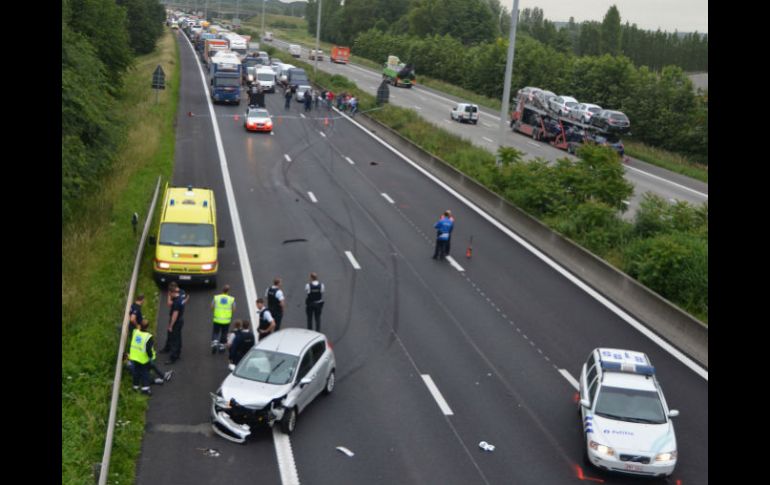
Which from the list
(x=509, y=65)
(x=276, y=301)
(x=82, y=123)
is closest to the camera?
(x=276, y=301)

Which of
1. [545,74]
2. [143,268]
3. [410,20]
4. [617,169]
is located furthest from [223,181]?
[410,20]

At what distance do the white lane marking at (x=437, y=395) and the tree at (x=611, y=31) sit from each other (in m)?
151

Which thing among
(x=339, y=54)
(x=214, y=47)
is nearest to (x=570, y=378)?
(x=214, y=47)

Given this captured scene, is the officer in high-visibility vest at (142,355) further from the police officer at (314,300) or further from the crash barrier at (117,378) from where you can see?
the police officer at (314,300)

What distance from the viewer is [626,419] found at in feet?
49.8

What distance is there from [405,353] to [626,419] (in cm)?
605

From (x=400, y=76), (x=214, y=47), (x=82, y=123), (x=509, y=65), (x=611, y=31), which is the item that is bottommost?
(x=82, y=123)

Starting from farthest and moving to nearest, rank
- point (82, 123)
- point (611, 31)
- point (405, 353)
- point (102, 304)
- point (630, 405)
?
point (611, 31), point (82, 123), point (102, 304), point (405, 353), point (630, 405)

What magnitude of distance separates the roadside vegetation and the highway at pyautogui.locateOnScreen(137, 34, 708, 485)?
1769mm

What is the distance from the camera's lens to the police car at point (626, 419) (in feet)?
47.3

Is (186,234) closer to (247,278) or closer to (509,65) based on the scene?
(247,278)

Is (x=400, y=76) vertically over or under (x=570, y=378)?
over
